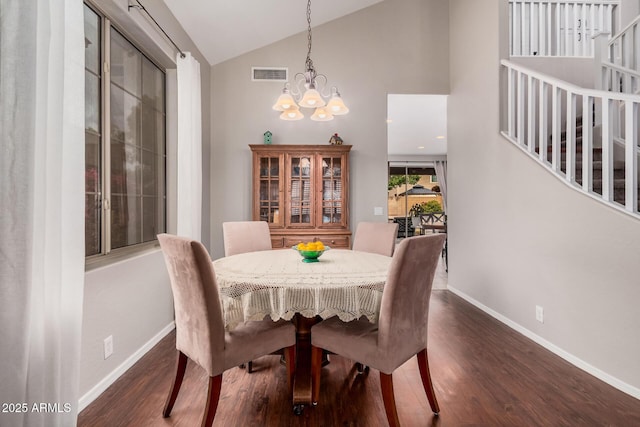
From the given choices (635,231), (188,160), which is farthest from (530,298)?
(188,160)

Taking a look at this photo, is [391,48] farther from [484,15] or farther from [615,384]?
[615,384]

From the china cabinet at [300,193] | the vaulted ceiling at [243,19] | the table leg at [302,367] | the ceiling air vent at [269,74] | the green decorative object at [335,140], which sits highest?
the vaulted ceiling at [243,19]

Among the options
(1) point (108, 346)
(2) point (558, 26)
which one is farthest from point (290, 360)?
(2) point (558, 26)

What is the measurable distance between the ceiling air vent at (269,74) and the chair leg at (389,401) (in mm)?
3531

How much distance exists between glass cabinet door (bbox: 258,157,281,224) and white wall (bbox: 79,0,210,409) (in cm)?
99

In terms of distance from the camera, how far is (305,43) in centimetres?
386

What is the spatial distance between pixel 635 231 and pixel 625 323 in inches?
21.7

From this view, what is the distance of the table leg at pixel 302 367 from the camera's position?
163 cm

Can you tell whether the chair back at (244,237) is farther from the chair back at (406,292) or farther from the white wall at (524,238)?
the white wall at (524,238)

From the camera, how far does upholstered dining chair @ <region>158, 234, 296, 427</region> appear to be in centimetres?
133

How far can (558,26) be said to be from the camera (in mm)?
3582

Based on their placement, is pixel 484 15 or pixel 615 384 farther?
pixel 484 15

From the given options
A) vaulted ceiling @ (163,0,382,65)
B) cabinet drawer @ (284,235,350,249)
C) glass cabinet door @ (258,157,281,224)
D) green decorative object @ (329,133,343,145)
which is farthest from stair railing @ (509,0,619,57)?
glass cabinet door @ (258,157,281,224)

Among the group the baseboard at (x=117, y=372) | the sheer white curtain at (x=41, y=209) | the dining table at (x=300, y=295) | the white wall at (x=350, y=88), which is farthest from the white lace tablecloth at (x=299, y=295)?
the white wall at (x=350, y=88)
